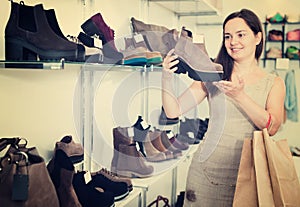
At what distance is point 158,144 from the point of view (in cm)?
182

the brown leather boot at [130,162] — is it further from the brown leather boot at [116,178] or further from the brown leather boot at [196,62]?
the brown leather boot at [196,62]

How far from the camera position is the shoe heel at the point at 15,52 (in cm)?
102

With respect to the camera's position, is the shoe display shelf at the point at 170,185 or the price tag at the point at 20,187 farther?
the shoe display shelf at the point at 170,185

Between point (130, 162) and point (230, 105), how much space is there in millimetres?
451

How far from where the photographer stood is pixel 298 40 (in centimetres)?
299

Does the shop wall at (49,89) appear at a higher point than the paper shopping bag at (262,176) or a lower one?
higher

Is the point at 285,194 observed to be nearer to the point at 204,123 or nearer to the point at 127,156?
the point at 127,156

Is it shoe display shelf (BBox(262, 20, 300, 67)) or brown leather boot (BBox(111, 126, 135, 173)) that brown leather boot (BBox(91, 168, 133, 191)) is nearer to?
brown leather boot (BBox(111, 126, 135, 173))

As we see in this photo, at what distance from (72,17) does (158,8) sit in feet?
2.90

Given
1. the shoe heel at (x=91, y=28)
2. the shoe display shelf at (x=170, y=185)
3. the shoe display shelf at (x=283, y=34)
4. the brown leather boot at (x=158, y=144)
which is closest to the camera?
the shoe heel at (x=91, y=28)

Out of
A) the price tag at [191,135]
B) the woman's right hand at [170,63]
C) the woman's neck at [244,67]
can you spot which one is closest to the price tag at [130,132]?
the woman's right hand at [170,63]

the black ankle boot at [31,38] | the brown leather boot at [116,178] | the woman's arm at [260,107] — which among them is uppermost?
the black ankle boot at [31,38]

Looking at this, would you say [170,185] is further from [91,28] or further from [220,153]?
[91,28]

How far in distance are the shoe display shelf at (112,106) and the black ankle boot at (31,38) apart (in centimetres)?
31
